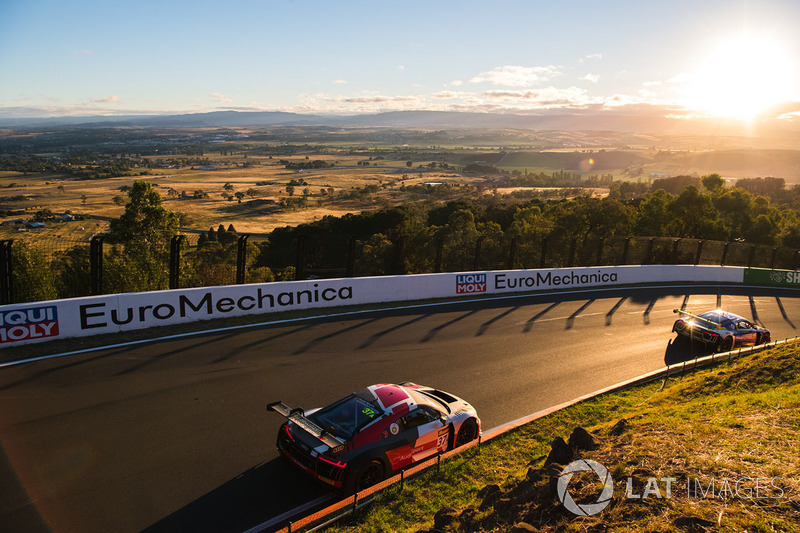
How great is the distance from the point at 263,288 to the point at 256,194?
A: 88571 mm

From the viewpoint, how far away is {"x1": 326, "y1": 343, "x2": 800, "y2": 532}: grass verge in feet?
16.9

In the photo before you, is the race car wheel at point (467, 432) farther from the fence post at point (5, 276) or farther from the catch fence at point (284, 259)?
the fence post at point (5, 276)

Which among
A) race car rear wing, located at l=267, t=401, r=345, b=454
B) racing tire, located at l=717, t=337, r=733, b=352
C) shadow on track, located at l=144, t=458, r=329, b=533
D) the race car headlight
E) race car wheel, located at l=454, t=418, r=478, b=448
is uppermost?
race car rear wing, located at l=267, t=401, r=345, b=454

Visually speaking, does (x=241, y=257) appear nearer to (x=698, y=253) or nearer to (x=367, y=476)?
(x=367, y=476)

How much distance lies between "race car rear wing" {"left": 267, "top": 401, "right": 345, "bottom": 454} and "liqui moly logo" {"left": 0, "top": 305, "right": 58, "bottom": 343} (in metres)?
8.36

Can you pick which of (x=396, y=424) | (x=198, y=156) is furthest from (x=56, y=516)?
Answer: (x=198, y=156)

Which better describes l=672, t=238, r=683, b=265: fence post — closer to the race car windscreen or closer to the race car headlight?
the race car windscreen

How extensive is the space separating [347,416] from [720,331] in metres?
12.8

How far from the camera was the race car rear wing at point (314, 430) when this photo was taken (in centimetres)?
695

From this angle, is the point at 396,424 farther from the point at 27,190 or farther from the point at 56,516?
the point at 27,190

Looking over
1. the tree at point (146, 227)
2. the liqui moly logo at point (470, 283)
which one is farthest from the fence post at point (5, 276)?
the liqui moly logo at point (470, 283)

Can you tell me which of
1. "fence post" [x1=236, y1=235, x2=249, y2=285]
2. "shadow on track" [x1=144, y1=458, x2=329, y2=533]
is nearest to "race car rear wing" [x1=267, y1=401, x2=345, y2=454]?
"shadow on track" [x1=144, y1=458, x2=329, y2=533]

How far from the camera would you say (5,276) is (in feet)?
41.4

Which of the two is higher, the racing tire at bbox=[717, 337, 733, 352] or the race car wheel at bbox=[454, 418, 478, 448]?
the race car wheel at bbox=[454, 418, 478, 448]
